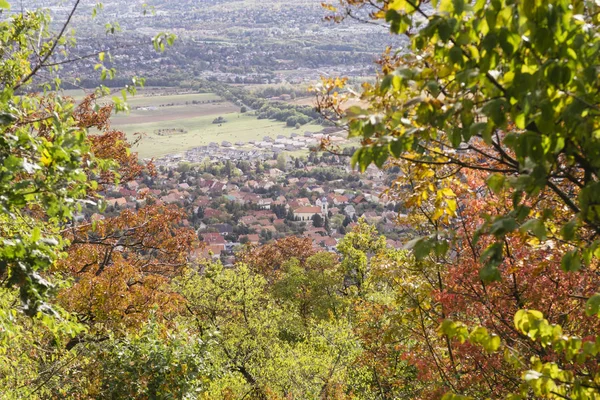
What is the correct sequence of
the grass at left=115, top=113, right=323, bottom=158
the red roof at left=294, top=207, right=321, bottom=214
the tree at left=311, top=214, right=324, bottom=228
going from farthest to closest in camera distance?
the grass at left=115, top=113, right=323, bottom=158 < the red roof at left=294, top=207, right=321, bottom=214 < the tree at left=311, top=214, right=324, bottom=228

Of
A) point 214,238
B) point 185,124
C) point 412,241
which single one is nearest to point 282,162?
point 185,124

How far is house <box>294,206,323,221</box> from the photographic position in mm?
51312

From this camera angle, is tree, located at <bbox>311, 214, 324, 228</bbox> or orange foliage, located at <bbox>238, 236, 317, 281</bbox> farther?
tree, located at <bbox>311, 214, 324, 228</bbox>

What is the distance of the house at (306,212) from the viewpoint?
5131 centimetres

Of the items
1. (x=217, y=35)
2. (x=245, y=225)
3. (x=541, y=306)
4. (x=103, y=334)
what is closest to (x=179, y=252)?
(x=103, y=334)

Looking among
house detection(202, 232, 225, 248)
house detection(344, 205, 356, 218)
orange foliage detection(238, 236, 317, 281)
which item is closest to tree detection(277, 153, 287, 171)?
house detection(344, 205, 356, 218)

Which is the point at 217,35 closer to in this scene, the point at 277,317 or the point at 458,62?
the point at 277,317

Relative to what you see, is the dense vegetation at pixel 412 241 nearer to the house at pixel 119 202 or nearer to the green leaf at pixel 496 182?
the green leaf at pixel 496 182

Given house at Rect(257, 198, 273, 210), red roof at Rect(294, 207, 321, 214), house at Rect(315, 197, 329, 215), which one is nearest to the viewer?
red roof at Rect(294, 207, 321, 214)

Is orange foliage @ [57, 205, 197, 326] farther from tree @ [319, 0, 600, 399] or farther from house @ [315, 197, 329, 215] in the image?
house @ [315, 197, 329, 215]

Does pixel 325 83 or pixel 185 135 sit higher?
pixel 325 83

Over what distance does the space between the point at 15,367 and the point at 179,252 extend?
16.9ft

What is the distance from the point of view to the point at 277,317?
16.4 m

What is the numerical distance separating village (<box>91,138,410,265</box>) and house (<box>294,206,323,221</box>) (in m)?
0.03
